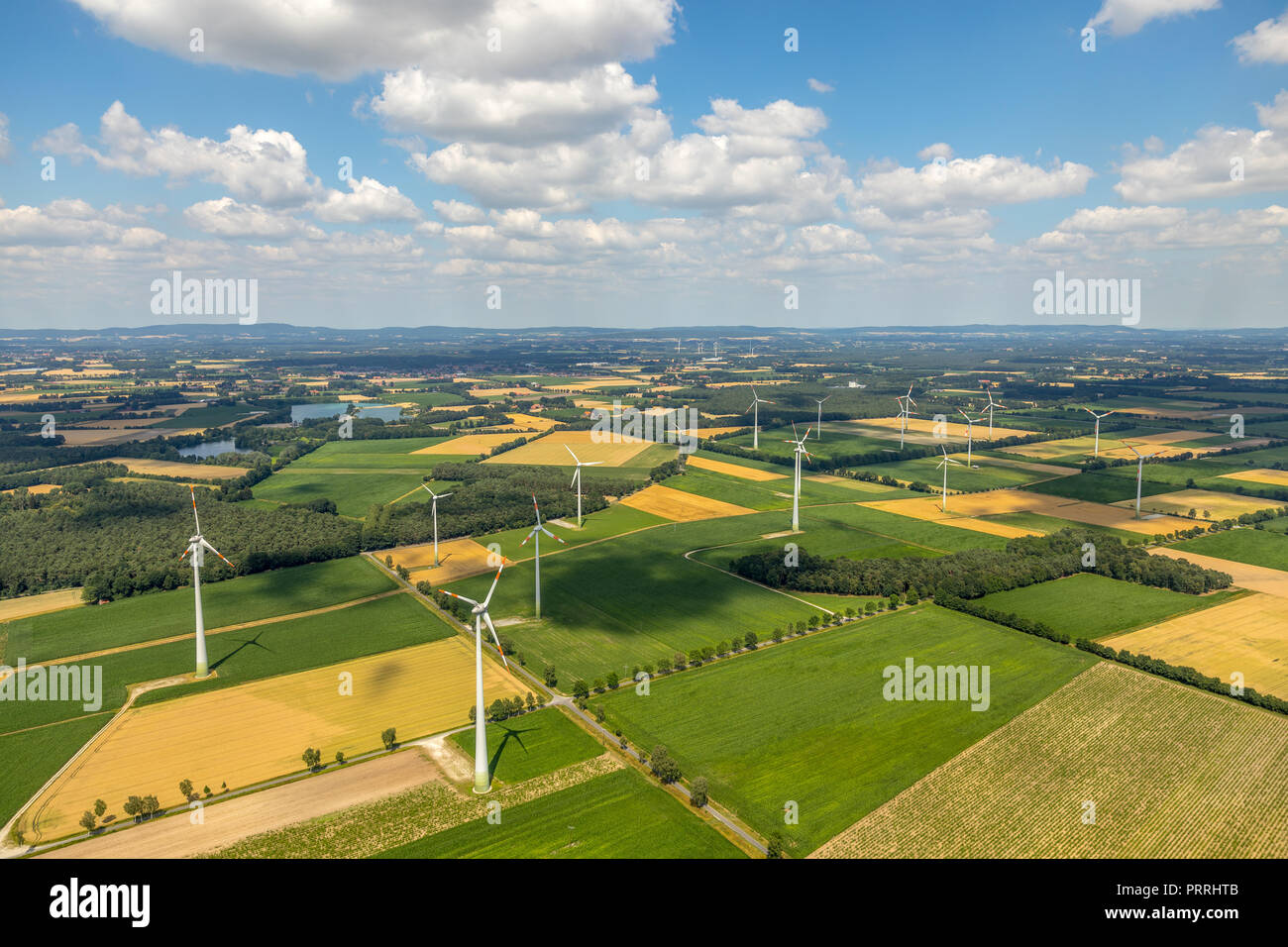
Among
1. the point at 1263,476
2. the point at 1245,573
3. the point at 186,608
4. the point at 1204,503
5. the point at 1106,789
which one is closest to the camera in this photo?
the point at 1106,789

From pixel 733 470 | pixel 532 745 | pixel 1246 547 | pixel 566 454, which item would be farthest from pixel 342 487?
pixel 1246 547

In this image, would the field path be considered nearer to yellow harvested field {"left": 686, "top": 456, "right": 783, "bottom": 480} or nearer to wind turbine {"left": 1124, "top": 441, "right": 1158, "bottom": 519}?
yellow harvested field {"left": 686, "top": 456, "right": 783, "bottom": 480}

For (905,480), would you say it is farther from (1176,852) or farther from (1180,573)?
(1176,852)

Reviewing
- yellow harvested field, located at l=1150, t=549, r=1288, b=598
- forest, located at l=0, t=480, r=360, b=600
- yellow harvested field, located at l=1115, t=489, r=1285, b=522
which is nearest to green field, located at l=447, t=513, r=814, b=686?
Result: forest, located at l=0, t=480, r=360, b=600

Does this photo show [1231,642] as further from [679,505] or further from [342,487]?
[342,487]

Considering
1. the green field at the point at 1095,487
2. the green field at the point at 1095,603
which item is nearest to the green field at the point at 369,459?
the green field at the point at 1095,603

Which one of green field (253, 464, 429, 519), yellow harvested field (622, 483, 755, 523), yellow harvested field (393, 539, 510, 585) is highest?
green field (253, 464, 429, 519)
